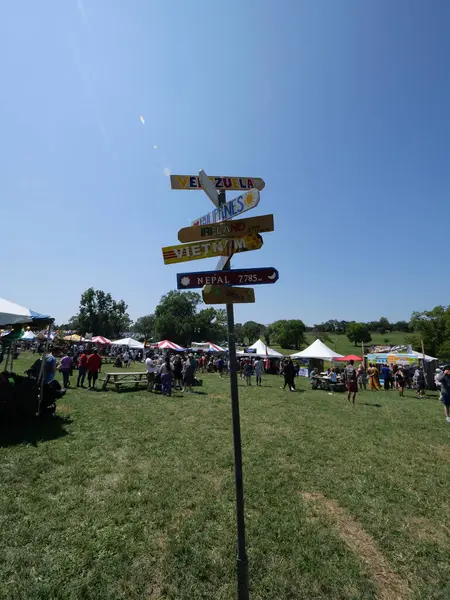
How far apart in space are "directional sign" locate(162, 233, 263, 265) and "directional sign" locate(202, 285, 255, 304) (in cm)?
34

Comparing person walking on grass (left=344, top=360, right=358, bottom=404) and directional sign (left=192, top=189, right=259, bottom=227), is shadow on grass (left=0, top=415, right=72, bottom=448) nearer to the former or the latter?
directional sign (left=192, top=189, right=259, bottom=227)

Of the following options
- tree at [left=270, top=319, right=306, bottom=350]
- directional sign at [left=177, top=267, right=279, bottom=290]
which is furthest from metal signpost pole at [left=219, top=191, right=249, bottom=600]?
tree at [left=270, top=319, right=306, bottom=350]

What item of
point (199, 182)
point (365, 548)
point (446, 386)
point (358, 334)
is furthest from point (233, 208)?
point (358, 334)

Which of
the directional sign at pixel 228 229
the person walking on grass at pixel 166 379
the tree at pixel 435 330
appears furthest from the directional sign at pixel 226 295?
the tree at pixel 435 330

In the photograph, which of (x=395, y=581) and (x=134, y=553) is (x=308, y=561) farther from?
(x=134, y=553)

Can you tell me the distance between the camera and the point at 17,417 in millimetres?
6992

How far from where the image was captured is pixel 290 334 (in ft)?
348

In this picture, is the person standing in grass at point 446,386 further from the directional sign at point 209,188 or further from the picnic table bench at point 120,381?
the picnic table bench at point 120,381

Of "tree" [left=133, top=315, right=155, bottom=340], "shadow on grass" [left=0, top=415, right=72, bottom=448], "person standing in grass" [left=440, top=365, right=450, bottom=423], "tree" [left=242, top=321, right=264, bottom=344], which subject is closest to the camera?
"shadow on grass" [left=0, top=415, right=72, bottom=448]

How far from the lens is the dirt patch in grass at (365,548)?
264cm

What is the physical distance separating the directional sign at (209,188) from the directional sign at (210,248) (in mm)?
442

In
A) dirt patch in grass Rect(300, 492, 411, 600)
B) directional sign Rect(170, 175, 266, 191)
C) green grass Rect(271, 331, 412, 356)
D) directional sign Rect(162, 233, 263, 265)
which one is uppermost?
green grass Rect(271, 331, 412, 356)

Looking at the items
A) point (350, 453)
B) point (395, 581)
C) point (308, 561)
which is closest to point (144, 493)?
point (308, 561)

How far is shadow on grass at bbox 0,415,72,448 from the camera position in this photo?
5934 millimetres
